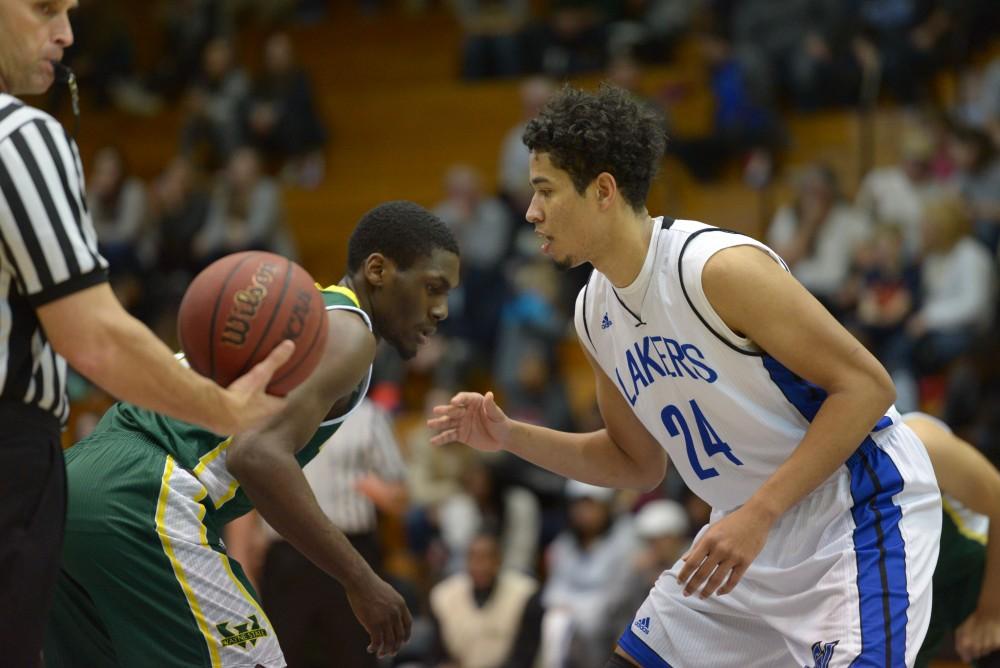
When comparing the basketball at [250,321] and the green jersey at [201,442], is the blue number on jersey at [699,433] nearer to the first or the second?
the green jersey at [201,442]

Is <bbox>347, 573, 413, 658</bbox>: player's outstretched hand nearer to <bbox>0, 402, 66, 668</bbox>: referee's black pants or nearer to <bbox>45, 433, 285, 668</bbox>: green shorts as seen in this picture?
<bbox>45, 433, 285, 668</bbox>: green shorts

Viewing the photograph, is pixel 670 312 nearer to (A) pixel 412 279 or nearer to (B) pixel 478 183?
(A) pixel 412 279

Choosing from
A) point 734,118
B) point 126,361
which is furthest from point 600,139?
point 734,118

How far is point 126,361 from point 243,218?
12.7 meters

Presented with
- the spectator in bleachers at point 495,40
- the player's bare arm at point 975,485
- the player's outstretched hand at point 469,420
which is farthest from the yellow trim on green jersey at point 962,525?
the spectator in bleachers at point 495,40

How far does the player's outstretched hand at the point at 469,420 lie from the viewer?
482 centimetres

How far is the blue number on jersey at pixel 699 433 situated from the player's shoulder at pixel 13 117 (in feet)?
7.12

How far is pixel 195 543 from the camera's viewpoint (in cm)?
416

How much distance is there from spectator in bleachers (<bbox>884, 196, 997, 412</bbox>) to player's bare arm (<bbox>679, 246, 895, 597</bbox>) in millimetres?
7020

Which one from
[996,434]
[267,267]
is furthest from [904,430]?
[996,434]

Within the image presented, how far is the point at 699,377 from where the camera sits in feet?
14.4

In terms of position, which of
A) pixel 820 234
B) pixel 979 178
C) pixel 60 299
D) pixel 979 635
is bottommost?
pixel 820 234

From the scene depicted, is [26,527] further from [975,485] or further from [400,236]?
[975,485]

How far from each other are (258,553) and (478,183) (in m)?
7.01
